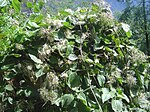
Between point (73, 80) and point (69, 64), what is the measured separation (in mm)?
77

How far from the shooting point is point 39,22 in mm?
1501

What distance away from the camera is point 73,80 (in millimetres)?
1397

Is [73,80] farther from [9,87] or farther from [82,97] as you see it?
[9,87]

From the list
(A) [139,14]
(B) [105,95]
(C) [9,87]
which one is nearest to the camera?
(C) [9,87]

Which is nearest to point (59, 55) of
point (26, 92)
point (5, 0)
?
point (26, 92)

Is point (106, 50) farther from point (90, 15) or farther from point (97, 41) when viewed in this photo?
point (90, 15)

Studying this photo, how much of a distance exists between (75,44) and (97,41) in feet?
0.34

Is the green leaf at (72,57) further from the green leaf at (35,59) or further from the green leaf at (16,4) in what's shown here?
the green leaf at (16,4)

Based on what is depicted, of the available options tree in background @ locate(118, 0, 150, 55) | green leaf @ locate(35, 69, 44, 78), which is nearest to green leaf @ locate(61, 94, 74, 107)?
green leaf @ locate(35, 69, 44, 78)

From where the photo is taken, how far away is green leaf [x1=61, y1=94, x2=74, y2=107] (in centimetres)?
136

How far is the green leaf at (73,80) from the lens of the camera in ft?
4.56

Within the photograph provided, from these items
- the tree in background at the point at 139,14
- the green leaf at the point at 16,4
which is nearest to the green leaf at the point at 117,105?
the green leaf at the point at 16,4

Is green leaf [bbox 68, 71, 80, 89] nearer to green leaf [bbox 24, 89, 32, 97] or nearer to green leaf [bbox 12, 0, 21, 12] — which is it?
green leaf [bbox 24, 89, 32, 97]

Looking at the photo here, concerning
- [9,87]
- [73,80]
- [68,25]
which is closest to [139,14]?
[68,25]
